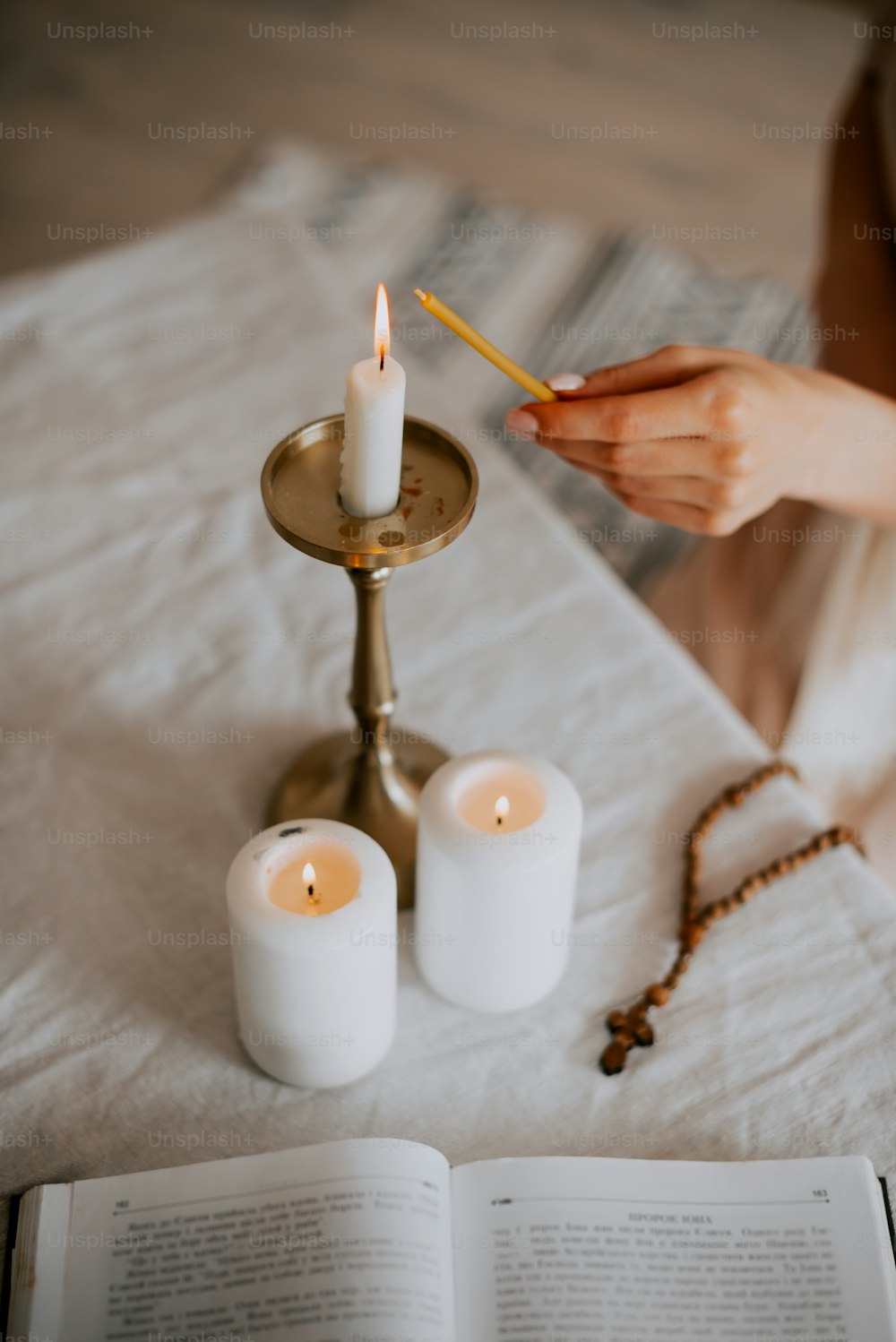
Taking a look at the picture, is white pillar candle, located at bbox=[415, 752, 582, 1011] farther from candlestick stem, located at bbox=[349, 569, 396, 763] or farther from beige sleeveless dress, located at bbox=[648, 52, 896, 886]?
beige sleeveless dress, located at bbox=[648, 52, 896, 886]

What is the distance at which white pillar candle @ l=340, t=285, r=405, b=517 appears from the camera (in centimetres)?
49

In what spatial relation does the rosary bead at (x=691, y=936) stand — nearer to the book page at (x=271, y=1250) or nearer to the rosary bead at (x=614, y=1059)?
the rosary bead at (x=614, y=1059)

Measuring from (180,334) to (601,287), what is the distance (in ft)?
4.01

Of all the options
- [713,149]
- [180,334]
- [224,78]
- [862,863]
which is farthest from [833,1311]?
[224,78]

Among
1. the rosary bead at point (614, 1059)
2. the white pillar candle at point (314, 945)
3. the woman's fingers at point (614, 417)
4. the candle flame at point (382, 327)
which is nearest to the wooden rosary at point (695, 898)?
the rosary bead at point (614, 1059)

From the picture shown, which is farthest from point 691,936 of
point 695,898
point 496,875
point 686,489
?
point 686,489

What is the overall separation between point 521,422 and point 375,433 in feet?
0.49

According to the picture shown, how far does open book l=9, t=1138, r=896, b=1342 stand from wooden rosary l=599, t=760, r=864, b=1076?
80 mm

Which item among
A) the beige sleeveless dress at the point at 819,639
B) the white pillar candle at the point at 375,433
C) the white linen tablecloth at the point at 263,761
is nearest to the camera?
the white pillar candle at the point at 375,433

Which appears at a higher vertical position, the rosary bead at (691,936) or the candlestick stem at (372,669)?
the candlestick stem at (372,669)

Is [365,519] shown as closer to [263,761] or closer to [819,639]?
[263,761]

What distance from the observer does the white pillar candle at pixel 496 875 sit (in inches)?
21.9

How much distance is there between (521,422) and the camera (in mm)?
617

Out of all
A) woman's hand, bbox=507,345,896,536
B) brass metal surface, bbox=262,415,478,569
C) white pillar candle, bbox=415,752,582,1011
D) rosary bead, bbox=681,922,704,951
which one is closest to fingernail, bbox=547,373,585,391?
woman's hand, bbox=507,345,896,536
